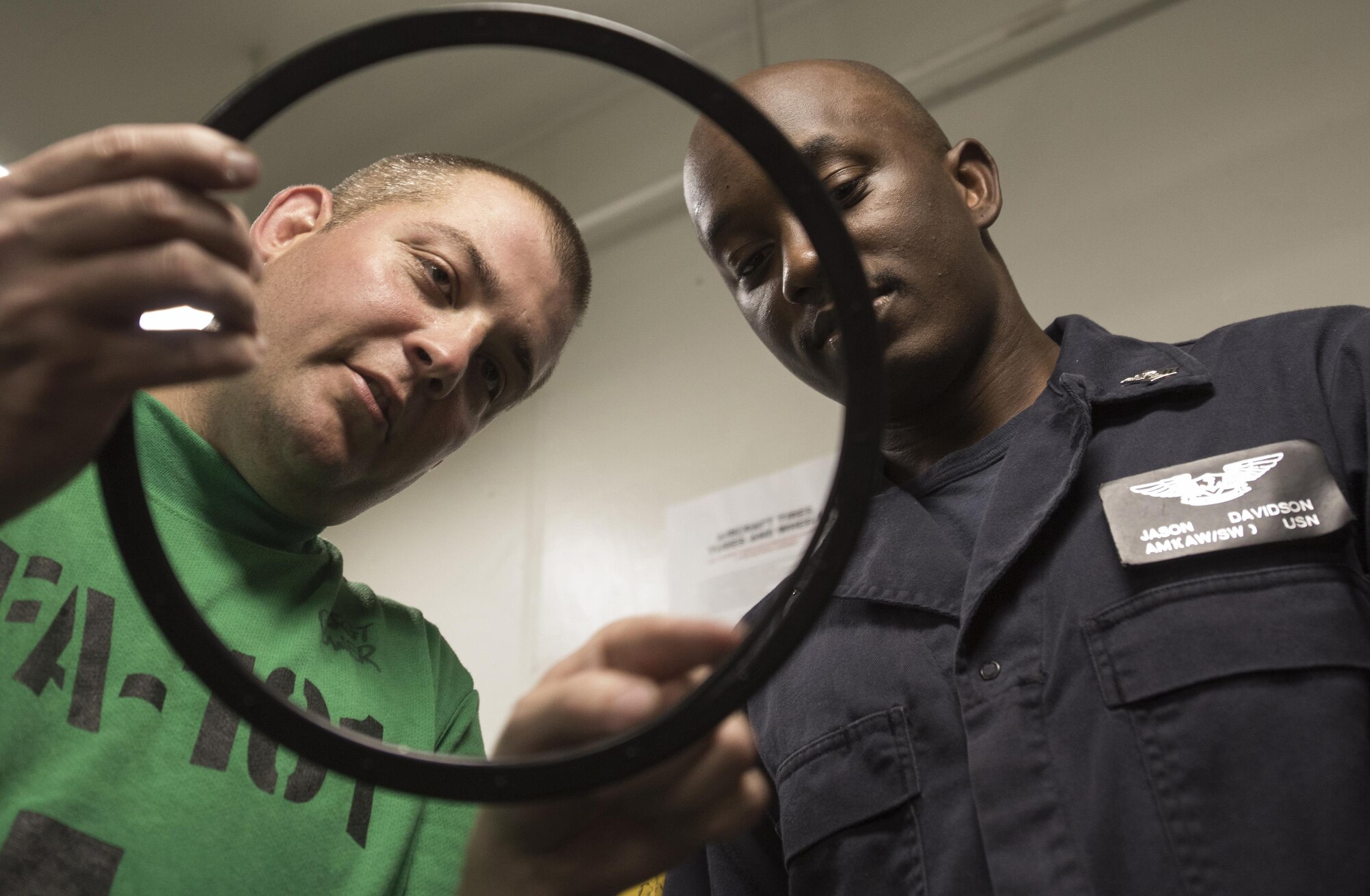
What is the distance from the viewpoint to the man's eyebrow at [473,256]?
65 cm

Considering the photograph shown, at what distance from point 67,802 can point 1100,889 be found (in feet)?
1.71

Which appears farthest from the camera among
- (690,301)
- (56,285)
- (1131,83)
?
(690,301)

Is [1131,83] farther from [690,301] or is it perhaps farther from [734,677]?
[734,677]

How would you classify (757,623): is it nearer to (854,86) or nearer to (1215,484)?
(1215,484)

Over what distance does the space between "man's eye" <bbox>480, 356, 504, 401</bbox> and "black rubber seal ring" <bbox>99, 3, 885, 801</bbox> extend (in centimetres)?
31

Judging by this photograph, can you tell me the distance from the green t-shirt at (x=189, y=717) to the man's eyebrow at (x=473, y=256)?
0.67 feet

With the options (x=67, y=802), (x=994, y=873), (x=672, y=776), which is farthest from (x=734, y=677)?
(x=67, y=802)

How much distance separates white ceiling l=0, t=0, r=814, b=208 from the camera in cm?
143

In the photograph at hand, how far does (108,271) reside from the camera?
328 millimetres

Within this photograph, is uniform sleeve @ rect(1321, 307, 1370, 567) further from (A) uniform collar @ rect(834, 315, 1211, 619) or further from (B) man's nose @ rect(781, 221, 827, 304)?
(B) man's nose @ rect(781, 221, 827, 304)

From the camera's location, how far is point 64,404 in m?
0.34

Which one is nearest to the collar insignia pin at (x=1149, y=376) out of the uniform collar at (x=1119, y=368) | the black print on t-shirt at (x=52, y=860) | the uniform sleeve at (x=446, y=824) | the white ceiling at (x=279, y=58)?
the uniform collar at (x=1119, y=368)

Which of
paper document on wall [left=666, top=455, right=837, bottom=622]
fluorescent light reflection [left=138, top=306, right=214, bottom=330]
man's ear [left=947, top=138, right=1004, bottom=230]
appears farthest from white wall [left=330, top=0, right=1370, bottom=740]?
fluorescent light reflection [left=138, top=306, right=214, bottom=330]

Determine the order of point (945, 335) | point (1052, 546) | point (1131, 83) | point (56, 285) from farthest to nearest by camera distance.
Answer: point (1131, 83) < point (945, 335) < point (1052, 546) < point (56, 285)
